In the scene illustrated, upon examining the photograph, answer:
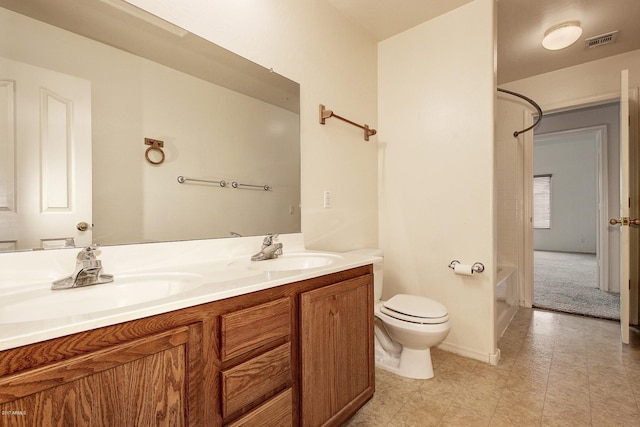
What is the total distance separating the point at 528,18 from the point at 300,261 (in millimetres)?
2559

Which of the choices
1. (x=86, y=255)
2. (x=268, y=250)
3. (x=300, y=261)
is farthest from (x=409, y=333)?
(x=86, y=255)

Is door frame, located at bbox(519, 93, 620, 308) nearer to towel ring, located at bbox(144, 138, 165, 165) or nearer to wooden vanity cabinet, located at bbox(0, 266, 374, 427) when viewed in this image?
wooden vanity cabinet, located at bbox(0, 266, 374, 427)

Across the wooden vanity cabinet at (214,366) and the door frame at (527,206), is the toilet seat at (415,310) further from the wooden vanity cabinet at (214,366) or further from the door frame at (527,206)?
the door frame at (527,206)

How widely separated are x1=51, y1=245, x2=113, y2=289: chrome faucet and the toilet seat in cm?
150

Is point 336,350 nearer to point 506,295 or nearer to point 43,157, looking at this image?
point 43,157

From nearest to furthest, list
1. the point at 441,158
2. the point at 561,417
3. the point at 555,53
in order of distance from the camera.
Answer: the point at 561,417, the point at 441,158, the point at 555,53

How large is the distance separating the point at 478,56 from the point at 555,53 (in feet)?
4.50

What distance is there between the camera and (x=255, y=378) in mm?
943

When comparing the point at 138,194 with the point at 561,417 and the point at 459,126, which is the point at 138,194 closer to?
the point at 459,126

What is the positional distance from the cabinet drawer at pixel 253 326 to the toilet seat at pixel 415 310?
Result: 96 centimetres

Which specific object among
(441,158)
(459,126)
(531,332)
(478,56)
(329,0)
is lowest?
(531,332)

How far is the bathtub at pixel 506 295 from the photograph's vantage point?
2.65m

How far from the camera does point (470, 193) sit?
6.92 feet

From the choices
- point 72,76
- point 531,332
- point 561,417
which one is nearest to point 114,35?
point 72,76
